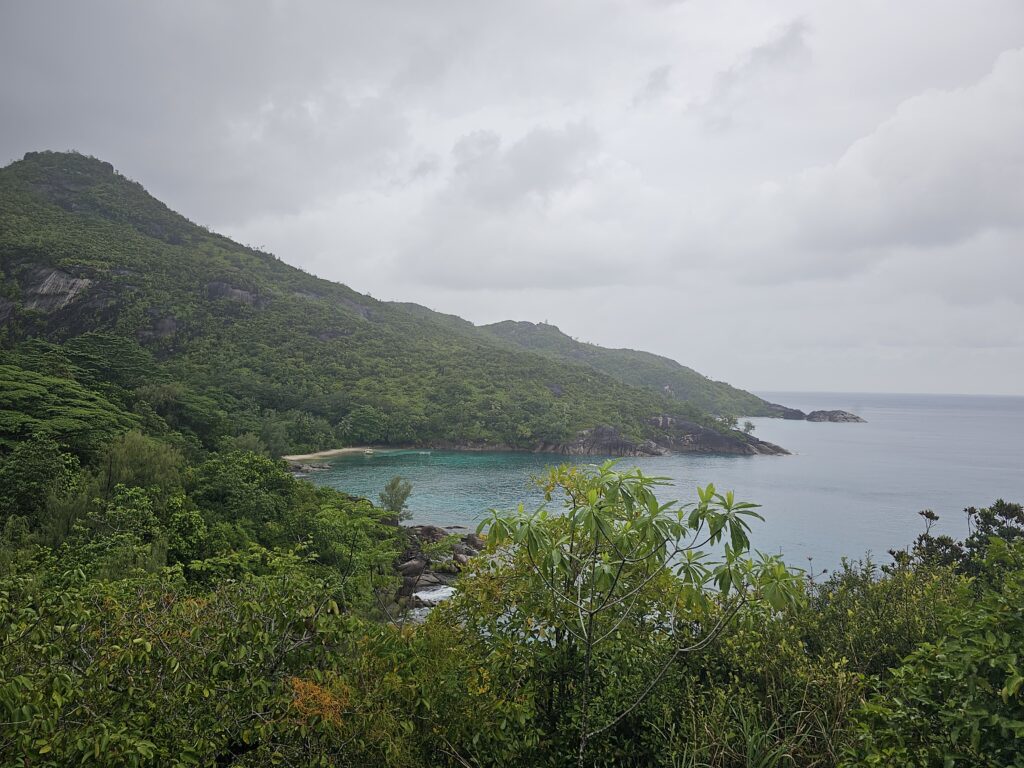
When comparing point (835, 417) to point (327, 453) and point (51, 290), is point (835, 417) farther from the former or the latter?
point (51, 290)

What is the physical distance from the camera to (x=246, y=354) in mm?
69375

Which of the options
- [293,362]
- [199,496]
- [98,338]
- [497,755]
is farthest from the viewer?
[293,362]

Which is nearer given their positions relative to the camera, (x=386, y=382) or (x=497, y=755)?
(x=497, y=755)

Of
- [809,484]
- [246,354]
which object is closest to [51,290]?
[246,354]

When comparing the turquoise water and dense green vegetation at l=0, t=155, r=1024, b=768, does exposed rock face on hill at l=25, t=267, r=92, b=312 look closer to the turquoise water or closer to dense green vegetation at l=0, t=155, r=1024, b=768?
the turquoise water

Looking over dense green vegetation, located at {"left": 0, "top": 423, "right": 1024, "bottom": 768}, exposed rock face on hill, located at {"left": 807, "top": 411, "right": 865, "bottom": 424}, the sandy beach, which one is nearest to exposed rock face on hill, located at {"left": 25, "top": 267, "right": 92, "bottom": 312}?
the sandy beach

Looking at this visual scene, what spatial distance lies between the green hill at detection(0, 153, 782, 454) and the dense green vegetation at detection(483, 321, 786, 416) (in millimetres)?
35344

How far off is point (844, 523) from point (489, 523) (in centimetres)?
3899

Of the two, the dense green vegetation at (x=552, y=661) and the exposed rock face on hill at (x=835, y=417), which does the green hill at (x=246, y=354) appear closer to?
the dense green vegetation at (x=552, y=661)

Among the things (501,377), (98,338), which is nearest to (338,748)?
(98,338)

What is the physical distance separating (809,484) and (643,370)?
321 ft

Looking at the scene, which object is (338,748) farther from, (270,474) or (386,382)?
(386,382)

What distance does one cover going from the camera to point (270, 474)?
68.8 feet

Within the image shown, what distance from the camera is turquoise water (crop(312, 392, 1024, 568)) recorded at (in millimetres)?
32750
